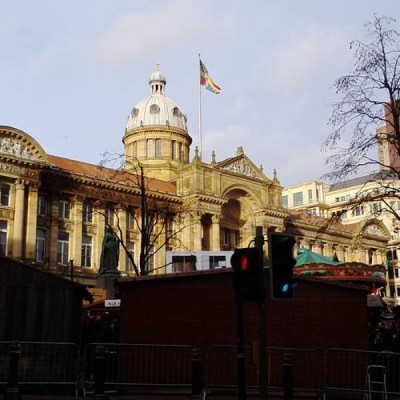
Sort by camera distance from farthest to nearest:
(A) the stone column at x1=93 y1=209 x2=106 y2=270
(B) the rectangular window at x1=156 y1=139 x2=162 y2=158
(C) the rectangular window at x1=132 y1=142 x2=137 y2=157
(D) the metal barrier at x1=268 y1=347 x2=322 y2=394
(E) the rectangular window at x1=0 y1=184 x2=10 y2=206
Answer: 1. (C) the rectangular window at x1=132 y1=142 x2=137 y2=157
2. (B) the rectangular window at x1=156 y1=139 x2=162 y2=158
3. (A) the stone column at x1=93 y1=209 x2=106 y2=270
4. (E) the rectangular window at x1=0 y1=184 x2=10 y2=206
5. (D) the metal barrier at x1=268 y1=347 x2=322 y2=394

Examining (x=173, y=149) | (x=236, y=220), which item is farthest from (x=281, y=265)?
(x=173, y=149)

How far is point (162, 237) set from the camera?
56.2 m

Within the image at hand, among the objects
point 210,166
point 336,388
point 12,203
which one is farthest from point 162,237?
point 336,388

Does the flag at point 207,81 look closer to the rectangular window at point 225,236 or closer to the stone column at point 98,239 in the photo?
the rectangular window at point 225,236

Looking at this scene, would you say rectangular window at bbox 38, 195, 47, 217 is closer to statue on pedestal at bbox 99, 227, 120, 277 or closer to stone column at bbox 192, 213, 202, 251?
stone column at bbox 192, 213, 202, 251

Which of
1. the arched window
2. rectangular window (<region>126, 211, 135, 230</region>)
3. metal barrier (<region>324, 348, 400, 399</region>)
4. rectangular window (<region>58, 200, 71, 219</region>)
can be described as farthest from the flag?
metal barrier (<region>324, 348, 400, 399</region>)

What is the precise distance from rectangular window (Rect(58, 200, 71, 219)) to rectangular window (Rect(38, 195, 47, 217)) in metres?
1.32

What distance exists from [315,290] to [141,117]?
6165 cm

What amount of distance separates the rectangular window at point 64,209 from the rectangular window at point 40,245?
222 centimetres

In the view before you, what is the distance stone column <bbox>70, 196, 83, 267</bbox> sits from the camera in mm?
49938

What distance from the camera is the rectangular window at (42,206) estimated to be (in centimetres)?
4850

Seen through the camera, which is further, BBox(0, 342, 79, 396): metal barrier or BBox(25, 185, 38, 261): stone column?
BBox(25, 185, 38, 261): stone column

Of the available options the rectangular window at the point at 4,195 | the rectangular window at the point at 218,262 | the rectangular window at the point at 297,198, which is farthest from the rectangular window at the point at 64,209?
the rectangular window at the point at 297,198

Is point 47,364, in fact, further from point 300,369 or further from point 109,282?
point 109,282
